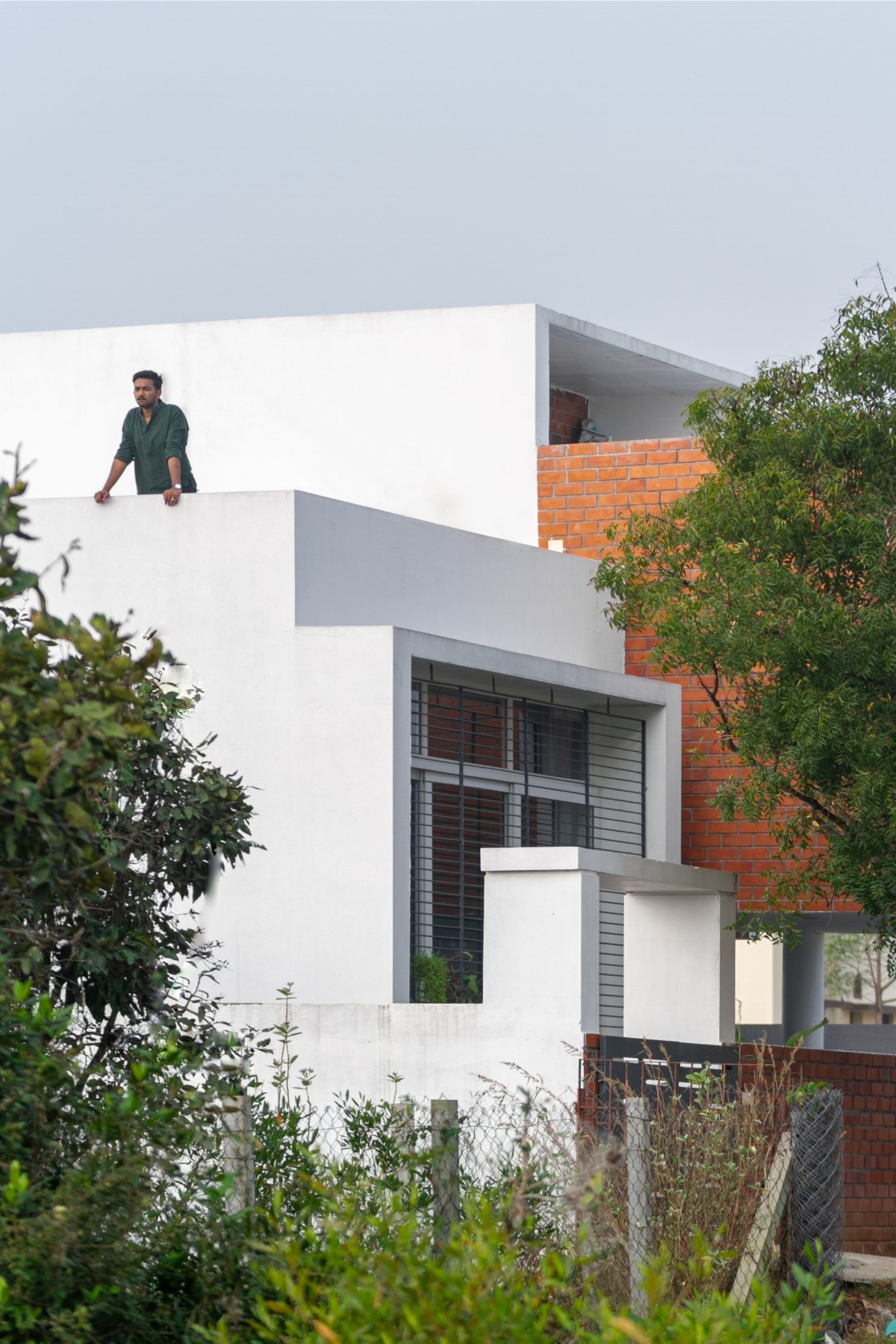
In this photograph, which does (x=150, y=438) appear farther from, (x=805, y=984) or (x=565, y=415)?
(x=805, y=984)

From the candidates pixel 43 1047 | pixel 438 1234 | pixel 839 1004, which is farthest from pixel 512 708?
pixel 839 1004

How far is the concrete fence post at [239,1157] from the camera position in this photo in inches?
234

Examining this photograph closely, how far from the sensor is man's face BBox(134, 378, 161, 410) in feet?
47.6

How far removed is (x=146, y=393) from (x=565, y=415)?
6.10 m

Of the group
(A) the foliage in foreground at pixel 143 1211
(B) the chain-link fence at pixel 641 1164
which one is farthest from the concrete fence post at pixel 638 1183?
(A) the foliage in foreground at pixel 143 1211

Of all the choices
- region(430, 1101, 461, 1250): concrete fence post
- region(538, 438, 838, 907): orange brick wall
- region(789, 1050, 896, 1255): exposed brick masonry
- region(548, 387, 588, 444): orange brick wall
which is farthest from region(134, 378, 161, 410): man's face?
region(430, 1101, 461, 1250): concrete fence post

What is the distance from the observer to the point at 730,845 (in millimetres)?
15438

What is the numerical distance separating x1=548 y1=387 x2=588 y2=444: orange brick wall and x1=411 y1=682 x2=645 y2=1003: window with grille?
4.86m

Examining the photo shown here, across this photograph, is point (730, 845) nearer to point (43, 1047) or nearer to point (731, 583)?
point (731, 583)

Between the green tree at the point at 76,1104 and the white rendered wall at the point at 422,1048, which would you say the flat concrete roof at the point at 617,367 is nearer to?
the white rendered wall at the point at 422,1048

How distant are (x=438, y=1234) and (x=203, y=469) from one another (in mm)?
12430

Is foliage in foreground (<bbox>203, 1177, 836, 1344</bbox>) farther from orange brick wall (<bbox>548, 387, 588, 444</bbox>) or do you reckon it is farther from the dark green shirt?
orange brick wall (<bbox>548, 387, 588, 444</bbox>)

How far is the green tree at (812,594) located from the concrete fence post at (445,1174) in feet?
13.4

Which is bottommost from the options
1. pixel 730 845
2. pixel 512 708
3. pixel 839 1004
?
pixel 839 1004
